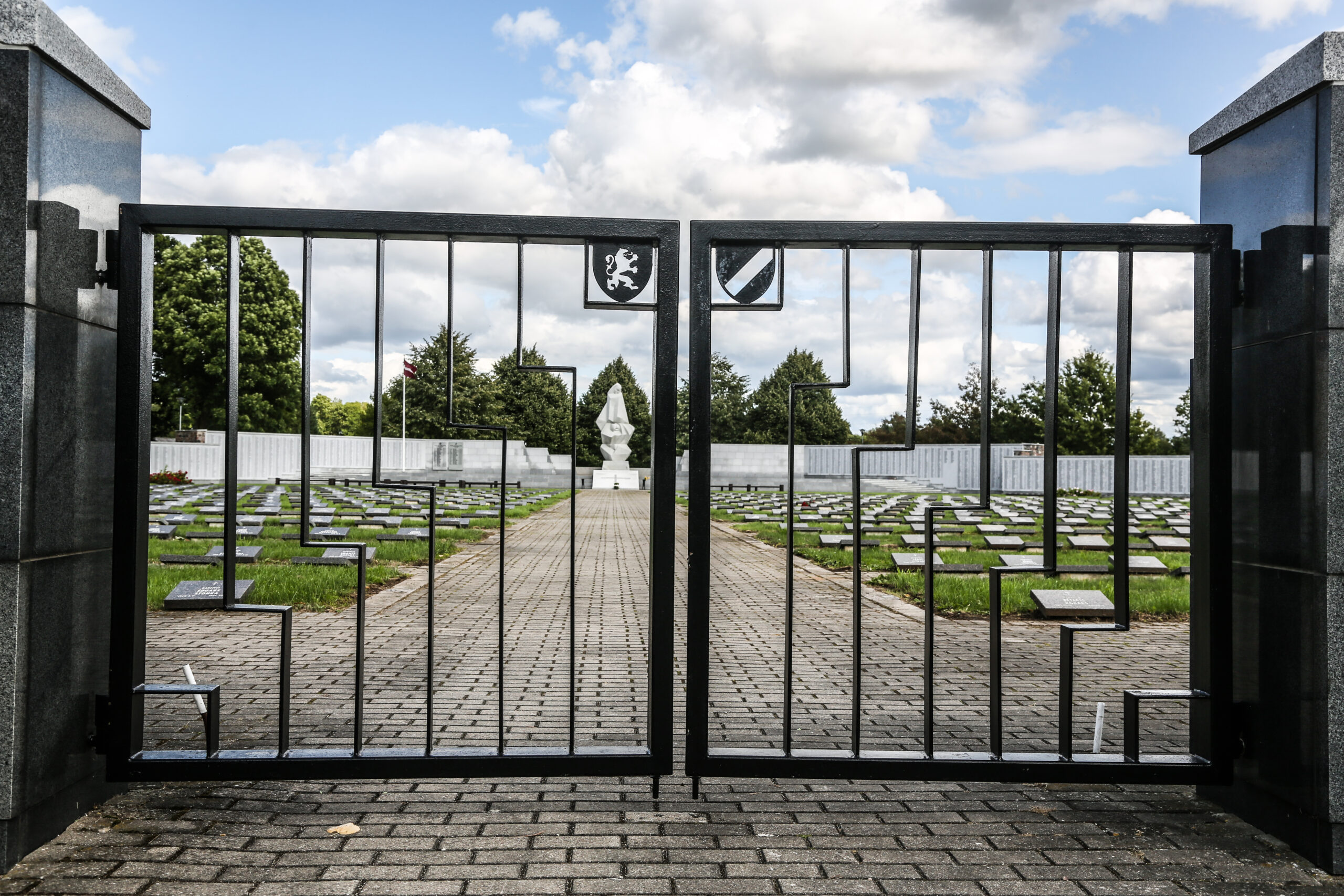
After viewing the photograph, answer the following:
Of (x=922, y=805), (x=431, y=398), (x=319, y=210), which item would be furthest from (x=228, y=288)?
(x=431, y=398)

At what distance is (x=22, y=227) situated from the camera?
282 cm

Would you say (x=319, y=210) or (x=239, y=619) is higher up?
(x=319, y=210)

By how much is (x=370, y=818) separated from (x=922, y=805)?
207 centimetres

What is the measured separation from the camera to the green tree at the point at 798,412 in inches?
2015

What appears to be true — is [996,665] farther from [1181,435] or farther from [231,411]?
[1181,435]

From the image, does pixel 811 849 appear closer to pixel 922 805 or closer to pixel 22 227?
pixel 922 805

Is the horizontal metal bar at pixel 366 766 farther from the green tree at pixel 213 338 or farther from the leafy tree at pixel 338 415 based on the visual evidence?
the leafy tree at pixel 338 415

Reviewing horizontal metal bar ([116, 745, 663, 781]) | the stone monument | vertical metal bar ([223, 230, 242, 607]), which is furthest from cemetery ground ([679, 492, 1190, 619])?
the stone monument

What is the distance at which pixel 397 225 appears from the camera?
10.8ft

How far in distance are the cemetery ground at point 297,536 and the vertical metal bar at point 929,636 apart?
2166mm

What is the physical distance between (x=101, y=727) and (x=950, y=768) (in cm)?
314

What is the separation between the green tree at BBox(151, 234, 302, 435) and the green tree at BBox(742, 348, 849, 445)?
25.9 metres

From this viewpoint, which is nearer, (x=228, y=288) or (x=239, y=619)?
(x=228, y=288)

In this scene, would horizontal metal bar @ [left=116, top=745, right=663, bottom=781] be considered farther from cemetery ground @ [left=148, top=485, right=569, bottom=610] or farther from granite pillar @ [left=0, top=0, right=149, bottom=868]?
cemetery ground @ [left=148, top=485, right=569, bottom=610]
